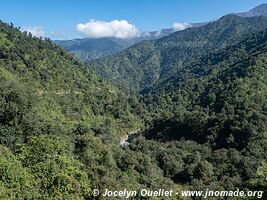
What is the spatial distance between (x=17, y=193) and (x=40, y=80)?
9264 cm

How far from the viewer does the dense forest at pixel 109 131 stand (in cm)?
3544

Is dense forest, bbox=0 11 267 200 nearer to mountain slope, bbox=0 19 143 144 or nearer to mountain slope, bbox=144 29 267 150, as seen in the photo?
mountain slope, bbox=144 29 267 150

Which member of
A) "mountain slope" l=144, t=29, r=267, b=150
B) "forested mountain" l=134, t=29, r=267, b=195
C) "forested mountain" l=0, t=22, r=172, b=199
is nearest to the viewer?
"forested mountain" l=0, t=22, r=172, b=199

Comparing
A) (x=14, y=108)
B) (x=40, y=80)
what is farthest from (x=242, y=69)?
(x=14, y=108)

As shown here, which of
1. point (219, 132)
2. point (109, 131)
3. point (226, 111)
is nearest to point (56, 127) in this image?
point (219, 132)

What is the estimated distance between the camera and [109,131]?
106625 millimetres

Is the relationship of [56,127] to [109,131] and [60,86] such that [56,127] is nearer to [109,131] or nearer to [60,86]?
[109,131]

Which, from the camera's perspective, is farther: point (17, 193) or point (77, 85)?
point (77, 85)

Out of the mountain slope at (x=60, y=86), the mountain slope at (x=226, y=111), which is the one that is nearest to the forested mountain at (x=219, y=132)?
the mountain slope at (x=226, y=111)

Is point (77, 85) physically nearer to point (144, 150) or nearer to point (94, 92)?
point (94, 92)

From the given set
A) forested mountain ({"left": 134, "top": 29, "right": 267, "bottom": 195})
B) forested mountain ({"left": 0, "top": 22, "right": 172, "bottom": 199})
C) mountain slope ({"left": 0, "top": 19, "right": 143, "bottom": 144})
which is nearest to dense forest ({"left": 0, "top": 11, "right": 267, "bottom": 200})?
forested mountain ({"left": 0, "top": 22, "right": 172, "bottom": 199})

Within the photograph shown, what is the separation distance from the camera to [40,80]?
118000 millimetres

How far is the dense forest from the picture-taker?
116 ft

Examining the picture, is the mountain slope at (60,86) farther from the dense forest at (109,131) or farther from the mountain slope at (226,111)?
the mountain slope at (226,111)
